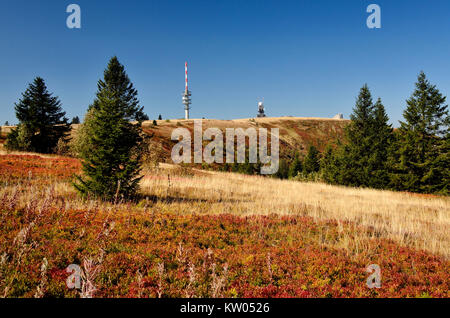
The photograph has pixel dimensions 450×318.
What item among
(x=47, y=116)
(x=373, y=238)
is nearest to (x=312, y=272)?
(x=373, y=238)

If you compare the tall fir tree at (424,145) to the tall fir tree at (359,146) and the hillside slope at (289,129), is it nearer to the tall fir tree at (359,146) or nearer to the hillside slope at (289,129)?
the tall fir tree at (359,146)

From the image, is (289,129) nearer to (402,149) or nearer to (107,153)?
(402,149)

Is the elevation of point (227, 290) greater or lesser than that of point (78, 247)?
lesser

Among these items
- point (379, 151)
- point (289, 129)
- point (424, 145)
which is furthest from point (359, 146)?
point (289, 129)

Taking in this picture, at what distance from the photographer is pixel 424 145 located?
98.7ft

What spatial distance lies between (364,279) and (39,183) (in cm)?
1533

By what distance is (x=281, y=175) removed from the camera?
6994cm
